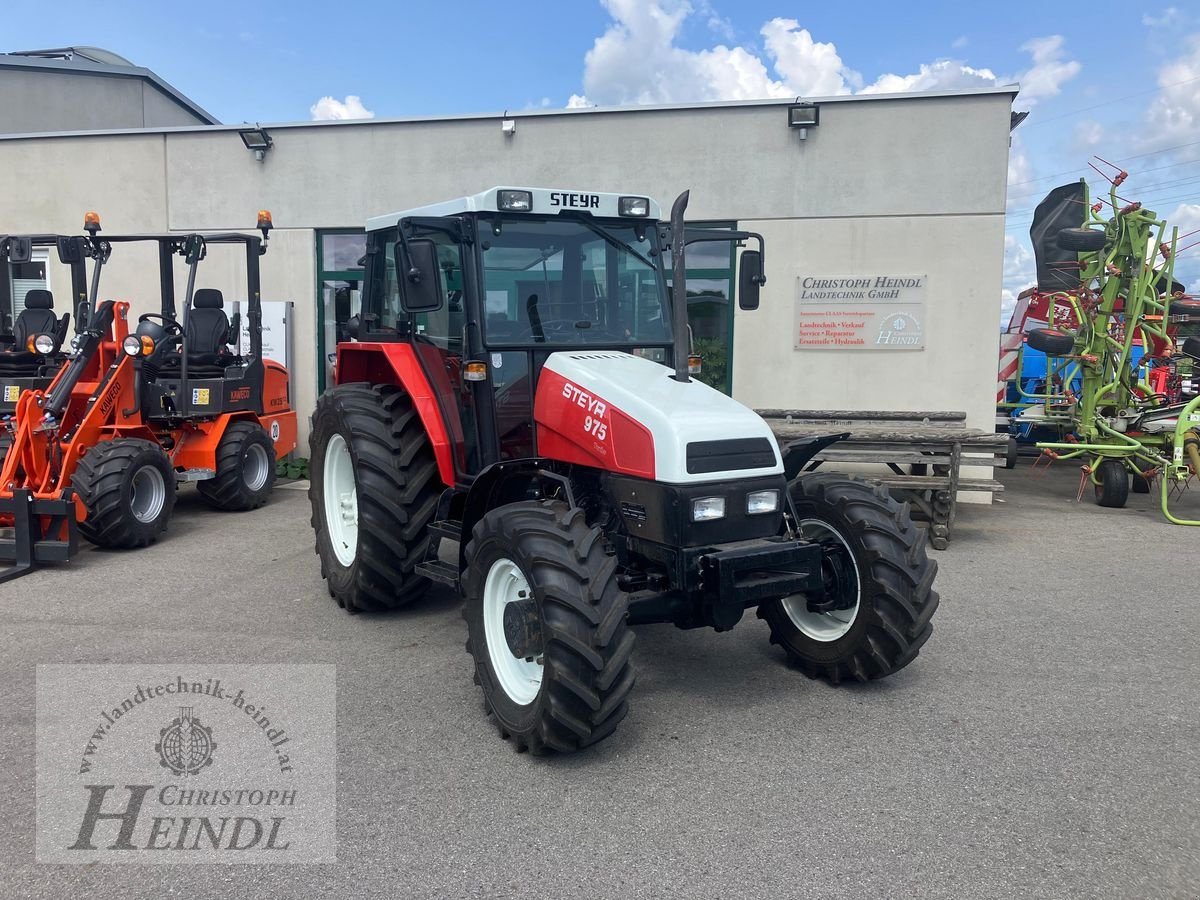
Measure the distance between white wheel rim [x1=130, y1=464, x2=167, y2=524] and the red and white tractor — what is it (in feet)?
7.70

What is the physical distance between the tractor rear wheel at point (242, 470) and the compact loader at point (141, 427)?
0.03 ft

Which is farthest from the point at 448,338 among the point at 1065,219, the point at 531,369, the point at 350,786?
the point at 1065,219

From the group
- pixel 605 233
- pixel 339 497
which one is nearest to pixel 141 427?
pixel 339 497

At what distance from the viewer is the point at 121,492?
641 cm

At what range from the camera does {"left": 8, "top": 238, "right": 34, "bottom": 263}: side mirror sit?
316 inches

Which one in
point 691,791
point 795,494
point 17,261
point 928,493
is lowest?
point 691,791

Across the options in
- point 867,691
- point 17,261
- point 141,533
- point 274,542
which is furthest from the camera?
point 17,261

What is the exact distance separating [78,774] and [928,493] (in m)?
6.11

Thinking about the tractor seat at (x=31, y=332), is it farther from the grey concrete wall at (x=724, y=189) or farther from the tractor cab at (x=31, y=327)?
the grey concrete wall at (x=724, y=189)

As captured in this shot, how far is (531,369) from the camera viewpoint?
4.43m

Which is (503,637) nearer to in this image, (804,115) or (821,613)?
(821,613)

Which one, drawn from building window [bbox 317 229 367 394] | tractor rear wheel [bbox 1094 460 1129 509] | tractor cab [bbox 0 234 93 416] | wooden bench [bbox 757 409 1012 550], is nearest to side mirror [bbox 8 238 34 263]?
tractor cab [bbox 0 234 93 416]

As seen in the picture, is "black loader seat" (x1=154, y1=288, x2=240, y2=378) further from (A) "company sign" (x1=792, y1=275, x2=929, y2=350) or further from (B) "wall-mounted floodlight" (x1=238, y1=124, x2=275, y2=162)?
(A) "company sign" (x1=792, y1=275, x2=929, y2=350)

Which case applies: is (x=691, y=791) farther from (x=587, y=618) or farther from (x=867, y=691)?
(x=867, y=691)
